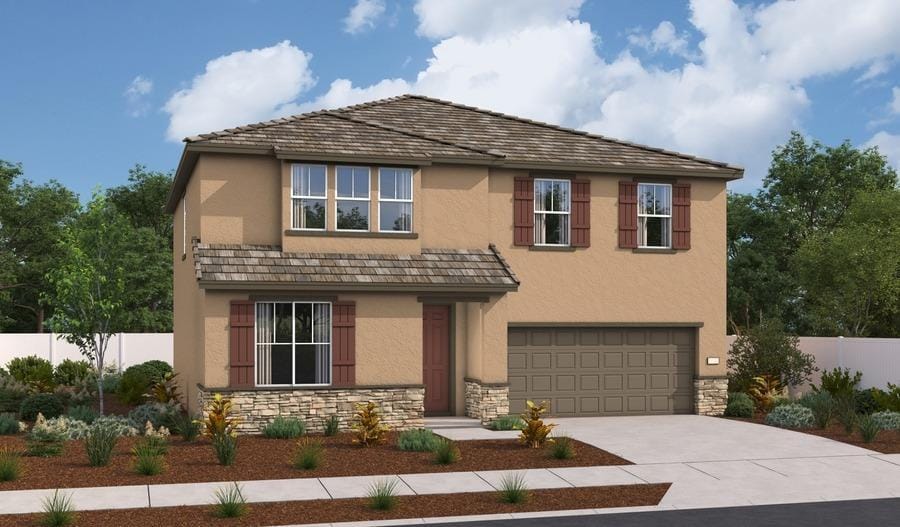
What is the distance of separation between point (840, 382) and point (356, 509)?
1778cm

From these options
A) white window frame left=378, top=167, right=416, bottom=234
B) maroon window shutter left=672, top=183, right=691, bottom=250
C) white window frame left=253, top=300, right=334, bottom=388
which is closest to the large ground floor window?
white window frame left=253, top=300, right=334, bottom=388

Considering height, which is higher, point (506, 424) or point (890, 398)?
point (890, 398)

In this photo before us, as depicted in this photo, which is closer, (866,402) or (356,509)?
(356,509)

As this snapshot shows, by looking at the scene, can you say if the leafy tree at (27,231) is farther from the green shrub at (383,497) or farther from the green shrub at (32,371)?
the green shrub at (383,497)

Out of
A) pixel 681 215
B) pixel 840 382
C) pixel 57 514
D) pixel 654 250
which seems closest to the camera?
pixel 57 514

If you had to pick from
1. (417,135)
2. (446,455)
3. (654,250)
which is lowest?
(446,455)

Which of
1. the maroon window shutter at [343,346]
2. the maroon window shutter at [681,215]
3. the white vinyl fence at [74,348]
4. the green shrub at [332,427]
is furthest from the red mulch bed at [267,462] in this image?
the white vinyl fence at [74,348]

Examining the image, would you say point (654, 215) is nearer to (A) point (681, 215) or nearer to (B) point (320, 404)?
(A) point (681, 215)

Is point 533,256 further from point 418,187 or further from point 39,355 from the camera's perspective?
point 39,355

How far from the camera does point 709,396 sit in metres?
24.0

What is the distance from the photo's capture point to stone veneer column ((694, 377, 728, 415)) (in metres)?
24.0

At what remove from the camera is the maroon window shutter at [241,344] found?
1942 centimetres

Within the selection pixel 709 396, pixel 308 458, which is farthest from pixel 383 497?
pixel 709 396

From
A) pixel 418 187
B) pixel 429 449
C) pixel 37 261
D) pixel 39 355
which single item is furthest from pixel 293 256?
pixel 37 261
